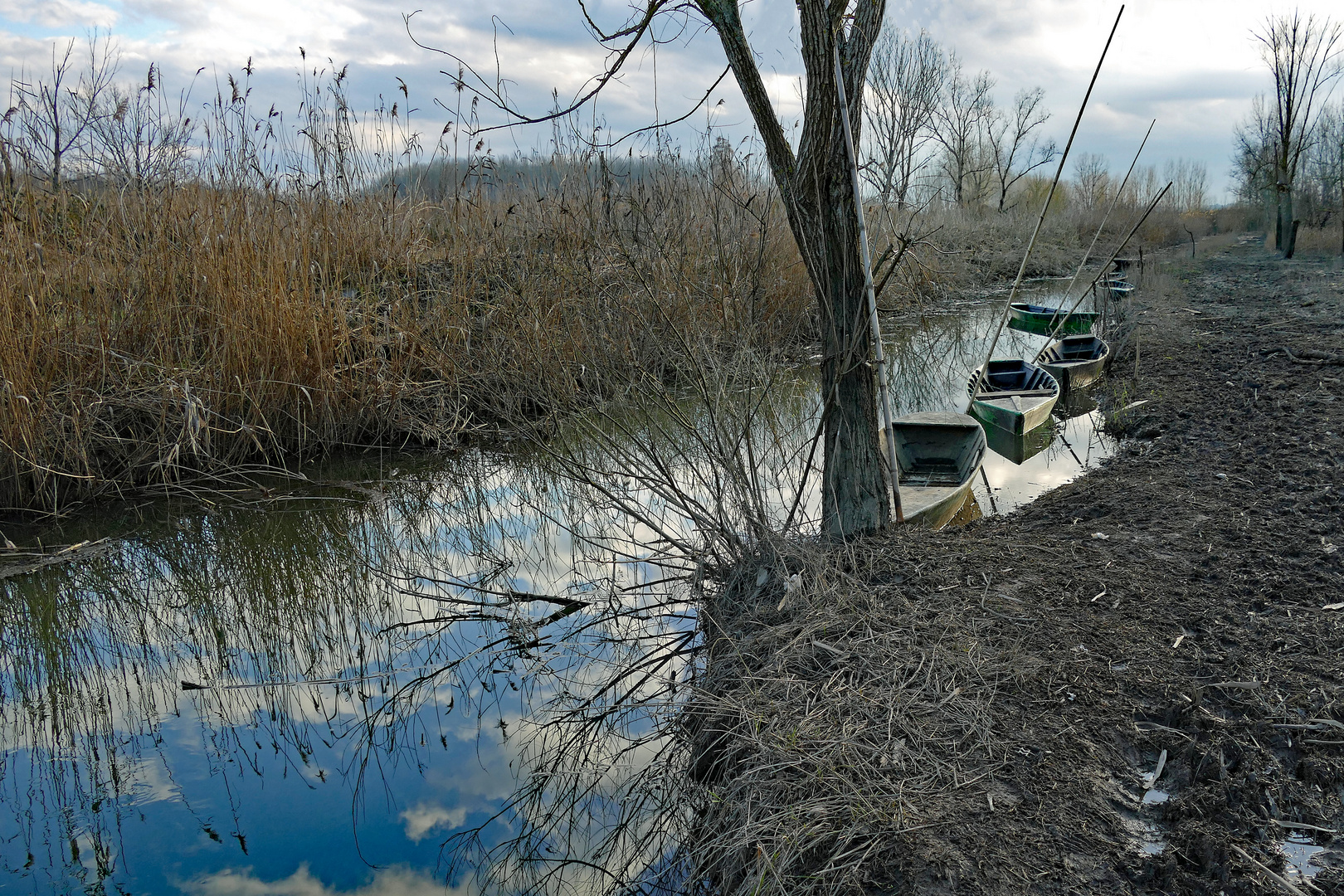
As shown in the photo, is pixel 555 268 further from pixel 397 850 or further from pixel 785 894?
pixel 785 894

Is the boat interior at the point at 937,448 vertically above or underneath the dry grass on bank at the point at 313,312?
underneath

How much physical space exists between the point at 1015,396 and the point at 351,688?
7333 millimetres

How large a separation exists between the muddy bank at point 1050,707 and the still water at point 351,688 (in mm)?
578

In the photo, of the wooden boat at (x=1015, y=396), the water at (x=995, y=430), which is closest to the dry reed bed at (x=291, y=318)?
the water at (x=995, y=430)

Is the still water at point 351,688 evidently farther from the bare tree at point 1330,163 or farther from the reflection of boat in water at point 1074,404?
the bare tree at point 1330,163

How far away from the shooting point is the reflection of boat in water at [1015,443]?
7910 mm

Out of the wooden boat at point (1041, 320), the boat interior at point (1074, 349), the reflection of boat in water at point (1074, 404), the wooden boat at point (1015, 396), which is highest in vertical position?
the wooden boat at point (1041, 320)

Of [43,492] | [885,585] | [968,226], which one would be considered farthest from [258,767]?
[968,226]

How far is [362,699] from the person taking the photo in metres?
3.92

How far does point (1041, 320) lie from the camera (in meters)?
14.3

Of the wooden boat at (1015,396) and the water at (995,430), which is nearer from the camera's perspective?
the water at (995,430)

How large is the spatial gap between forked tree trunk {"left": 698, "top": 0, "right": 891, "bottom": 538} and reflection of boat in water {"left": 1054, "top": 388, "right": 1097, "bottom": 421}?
20.5 ft

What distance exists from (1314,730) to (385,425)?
7329 mm

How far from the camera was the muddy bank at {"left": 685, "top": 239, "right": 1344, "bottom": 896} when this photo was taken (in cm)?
217
